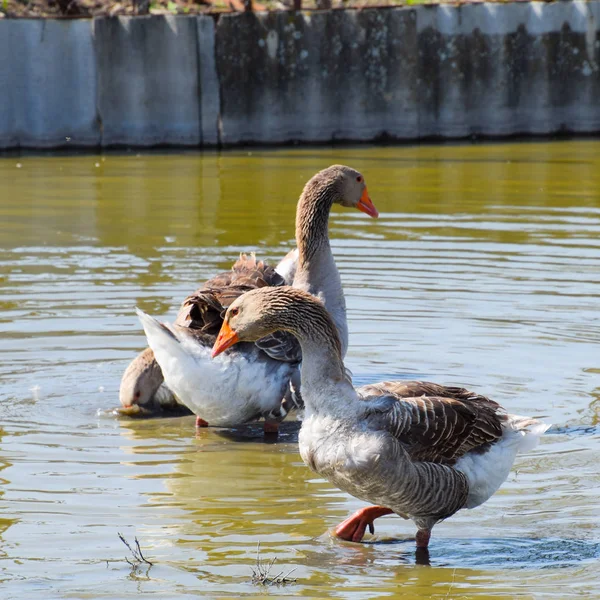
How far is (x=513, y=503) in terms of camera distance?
18.4 ft

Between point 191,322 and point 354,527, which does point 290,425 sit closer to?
point 191,322

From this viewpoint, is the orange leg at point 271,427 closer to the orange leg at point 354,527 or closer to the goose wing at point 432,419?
the goose wing at point 432,419

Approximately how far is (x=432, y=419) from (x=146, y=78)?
12.9 m

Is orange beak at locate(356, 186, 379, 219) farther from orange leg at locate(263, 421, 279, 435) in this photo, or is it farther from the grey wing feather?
orange leg at locate(263, 421, 279, 435)

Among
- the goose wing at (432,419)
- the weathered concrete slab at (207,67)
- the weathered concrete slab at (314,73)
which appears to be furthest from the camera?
the weathered concrete slab at (314,73)

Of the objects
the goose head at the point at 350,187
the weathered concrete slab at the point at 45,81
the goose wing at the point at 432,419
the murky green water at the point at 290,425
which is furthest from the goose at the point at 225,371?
the weathered concrete slab at the point at 45,81

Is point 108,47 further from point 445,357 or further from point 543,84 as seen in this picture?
point 445,357

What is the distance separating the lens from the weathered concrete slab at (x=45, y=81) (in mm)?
16828

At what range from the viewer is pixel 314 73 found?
1752 cm

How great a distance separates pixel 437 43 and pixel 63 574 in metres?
14.4

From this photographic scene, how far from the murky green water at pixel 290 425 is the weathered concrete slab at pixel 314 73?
5.90 feet

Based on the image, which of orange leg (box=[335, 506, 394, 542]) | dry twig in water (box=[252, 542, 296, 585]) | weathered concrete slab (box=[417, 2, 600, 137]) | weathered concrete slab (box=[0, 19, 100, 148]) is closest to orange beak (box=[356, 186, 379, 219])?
orange leg (box=[335, 506, 394, 542])

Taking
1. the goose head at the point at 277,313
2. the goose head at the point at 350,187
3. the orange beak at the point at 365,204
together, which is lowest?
the goose head at the point at 277,313

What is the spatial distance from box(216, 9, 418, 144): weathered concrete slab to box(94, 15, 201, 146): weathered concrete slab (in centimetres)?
52
